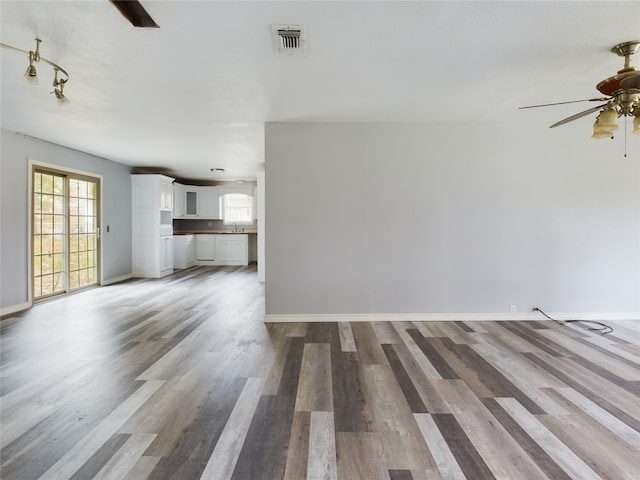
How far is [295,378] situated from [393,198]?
2432 mm

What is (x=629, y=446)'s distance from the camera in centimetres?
171

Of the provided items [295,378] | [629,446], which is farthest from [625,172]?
[295,378]

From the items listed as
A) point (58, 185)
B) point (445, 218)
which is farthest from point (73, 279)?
point (445, 218)

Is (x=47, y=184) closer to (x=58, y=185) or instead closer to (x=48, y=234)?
(x=58, y=185)

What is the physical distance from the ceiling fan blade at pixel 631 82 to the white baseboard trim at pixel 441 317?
2.71 m

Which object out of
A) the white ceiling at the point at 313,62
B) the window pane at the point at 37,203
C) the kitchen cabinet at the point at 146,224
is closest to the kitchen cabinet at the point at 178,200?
the kitchen cabinet at the point at 146,224

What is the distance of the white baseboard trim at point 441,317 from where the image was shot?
3.85 metres

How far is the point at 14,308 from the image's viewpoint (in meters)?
4.18

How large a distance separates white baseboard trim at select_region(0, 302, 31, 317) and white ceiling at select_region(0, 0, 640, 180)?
238cm

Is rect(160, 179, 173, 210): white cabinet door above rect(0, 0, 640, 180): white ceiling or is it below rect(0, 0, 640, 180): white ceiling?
below

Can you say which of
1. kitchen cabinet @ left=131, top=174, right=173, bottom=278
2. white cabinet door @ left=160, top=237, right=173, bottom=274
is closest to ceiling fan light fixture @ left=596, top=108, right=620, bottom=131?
kitchen cabinet @ left=131, top=174, right=173, bottom=278

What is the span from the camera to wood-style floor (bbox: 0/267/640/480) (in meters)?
1.59

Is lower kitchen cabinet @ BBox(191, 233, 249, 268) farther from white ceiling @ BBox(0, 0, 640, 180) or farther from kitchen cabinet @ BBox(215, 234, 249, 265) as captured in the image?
white ceiling @ BBox(0, 0, 640, 180)

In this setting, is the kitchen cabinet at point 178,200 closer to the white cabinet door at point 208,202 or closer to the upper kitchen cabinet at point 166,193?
the white cabinet door at point 208,202
